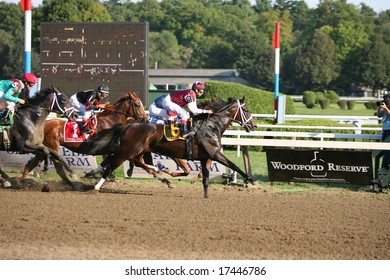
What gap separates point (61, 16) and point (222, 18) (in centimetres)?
6260

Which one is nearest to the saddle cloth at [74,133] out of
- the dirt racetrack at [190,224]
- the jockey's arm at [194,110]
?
the dirt racetrack at [190,224]

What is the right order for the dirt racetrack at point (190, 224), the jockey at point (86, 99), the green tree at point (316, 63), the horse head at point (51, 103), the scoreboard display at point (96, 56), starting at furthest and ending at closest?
the green tree at point (316, 63) < the scoreboard display at point (96, 56) < the jockey at point (86, 99) < the horse head at point (51, 103) < the dirt racetrack at point (190, 224)

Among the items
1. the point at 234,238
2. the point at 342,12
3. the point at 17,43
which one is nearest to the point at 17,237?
the point at 234,238

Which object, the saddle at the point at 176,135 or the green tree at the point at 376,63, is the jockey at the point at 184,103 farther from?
the green tree at the point at 376,63

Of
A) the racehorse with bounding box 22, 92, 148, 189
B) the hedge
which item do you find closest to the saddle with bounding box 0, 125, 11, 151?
the racehorse with bounding box 22, 92, 148, 189

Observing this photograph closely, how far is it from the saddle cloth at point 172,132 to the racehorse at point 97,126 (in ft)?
3.49

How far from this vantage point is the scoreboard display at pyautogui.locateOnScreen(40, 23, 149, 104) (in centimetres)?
1634

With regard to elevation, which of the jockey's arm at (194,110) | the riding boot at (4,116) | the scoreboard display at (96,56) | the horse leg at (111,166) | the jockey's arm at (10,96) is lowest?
the horse leg at (111,166)

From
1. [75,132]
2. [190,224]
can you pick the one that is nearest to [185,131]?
[75,132]

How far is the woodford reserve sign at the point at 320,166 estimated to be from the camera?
11664mm

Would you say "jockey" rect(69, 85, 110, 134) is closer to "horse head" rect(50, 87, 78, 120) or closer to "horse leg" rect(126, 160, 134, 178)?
"horse head" rect(50, 87, 78, 120)

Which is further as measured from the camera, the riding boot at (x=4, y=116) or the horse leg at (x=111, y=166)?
the horse leg at (x=111, y=166)

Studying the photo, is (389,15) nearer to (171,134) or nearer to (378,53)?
(378,53)

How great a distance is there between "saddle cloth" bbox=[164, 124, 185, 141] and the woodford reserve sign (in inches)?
74.8
